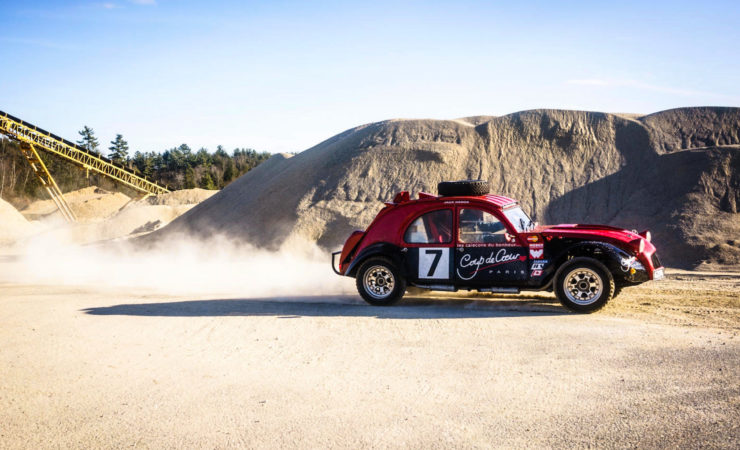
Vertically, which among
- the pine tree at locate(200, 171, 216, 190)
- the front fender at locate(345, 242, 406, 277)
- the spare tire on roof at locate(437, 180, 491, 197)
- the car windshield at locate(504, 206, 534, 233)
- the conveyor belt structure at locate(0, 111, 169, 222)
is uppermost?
the pine tree at locate(200, 171, 216, 190)

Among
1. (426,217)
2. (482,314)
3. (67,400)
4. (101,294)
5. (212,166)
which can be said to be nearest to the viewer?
(67,400)

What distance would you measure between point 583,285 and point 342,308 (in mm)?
4018

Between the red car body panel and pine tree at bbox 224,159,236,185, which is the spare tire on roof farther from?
pine tree at bbox 224,159,236,185

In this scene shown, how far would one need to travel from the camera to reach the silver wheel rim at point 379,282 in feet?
33.1

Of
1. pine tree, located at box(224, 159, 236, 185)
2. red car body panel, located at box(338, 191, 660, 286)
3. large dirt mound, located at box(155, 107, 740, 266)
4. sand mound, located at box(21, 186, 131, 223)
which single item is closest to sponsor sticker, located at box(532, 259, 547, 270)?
red car body panel, located at box(338, 191, 660, 286)

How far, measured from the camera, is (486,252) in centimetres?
944

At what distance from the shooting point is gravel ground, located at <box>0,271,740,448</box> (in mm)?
4617

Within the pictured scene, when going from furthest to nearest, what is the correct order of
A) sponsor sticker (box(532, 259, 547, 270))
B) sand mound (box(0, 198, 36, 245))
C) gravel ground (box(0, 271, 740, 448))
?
sand mound (box(0, 198, 36, 245)) → sponsor sticker (box(532, 259, 547, 270)) → gravel ground (box(0, 271, 740, 448))

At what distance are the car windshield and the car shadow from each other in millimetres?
1333

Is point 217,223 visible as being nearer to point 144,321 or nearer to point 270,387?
point 144,321

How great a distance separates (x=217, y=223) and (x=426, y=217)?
18.8 metres

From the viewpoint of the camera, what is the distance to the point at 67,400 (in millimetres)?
5512

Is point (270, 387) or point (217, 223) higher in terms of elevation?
point (217, 223)

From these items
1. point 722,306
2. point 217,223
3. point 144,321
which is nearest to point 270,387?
point 144,321
